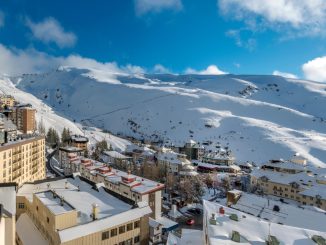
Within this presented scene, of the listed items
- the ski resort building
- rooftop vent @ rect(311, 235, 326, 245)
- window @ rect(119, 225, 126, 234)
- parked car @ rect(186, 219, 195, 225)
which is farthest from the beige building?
rooftop vent @ rect(311, 235, 326, 245)

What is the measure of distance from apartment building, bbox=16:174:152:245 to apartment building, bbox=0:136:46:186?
16758 millimetres

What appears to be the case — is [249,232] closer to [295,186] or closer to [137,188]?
[137,188]

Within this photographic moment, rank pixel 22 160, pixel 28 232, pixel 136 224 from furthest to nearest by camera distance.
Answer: pixel 22 160 → pixel 28 232 → pixel 136 224

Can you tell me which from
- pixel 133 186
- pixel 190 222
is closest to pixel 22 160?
pixel 133 186

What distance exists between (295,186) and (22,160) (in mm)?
63396

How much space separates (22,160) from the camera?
58.9m

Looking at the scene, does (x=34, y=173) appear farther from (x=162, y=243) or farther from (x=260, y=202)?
(x=260, y=202)

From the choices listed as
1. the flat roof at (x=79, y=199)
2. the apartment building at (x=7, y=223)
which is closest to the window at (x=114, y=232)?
the flat roof at (x=79, y=199)

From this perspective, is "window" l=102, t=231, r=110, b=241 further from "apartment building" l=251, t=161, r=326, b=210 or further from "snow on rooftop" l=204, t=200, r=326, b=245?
"apartment building" l=251, t=161, r=326, b=210

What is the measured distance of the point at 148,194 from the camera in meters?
49.4

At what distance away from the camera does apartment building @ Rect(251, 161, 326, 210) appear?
66.2 m

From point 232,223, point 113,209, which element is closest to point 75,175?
point 113,209

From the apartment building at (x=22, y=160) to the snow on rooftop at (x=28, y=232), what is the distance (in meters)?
18.4

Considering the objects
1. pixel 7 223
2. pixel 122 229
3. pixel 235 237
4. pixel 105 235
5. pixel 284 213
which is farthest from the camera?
pixel 284 213
